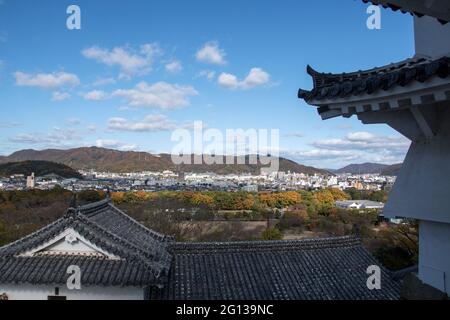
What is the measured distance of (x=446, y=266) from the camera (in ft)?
9.62

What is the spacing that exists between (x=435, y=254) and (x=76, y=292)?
639cm

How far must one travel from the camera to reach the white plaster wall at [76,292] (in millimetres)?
7367

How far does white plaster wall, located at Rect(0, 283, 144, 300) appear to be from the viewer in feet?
24.2

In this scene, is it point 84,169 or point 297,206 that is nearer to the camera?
point 297,206

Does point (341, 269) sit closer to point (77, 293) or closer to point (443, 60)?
point (77, 293)

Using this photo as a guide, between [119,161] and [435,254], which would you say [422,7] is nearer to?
[435,254]

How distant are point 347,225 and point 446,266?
34830 millimetres

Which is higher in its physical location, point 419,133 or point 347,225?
point 419,133

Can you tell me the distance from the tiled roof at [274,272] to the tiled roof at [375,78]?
5953mm

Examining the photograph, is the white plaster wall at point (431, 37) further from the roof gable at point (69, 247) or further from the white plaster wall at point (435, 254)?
the roof gable at point (69, 247)

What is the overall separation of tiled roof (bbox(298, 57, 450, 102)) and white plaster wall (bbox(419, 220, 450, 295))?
1187 millimetres

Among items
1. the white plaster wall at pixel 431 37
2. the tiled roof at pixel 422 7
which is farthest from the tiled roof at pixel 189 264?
the tiled roof at pixel 422 7

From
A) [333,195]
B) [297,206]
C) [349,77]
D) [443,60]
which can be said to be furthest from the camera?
[333,195]
